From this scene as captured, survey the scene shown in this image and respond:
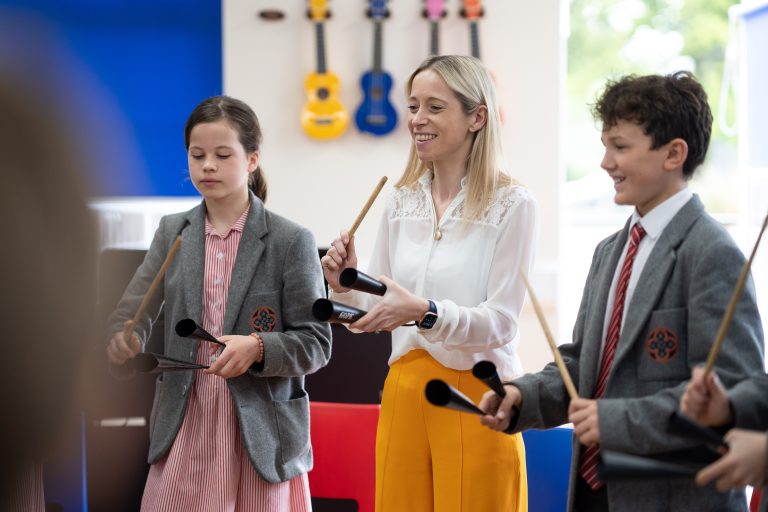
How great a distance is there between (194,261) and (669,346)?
1082mm

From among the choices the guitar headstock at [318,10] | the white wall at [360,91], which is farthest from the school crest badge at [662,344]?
the guitar headstock at [318,10]

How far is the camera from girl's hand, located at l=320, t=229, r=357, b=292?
6.67 feet

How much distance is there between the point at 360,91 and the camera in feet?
17.0

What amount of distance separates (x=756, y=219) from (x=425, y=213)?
300 cm

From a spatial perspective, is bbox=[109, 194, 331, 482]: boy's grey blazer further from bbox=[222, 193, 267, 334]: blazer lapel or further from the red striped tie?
the red striped tie

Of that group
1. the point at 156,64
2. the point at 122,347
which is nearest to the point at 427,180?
the point at 122,347

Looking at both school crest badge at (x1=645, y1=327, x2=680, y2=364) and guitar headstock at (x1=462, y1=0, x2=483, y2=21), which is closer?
school crest badge at (x1=645, y1=327, x2=680, y2=364)

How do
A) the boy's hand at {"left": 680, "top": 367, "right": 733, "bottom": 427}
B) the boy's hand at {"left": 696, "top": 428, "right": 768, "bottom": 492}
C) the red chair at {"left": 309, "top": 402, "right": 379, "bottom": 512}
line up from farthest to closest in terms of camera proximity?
1. the red chair at {"left": 309, "top": 402, "right": 379, "bottom": 512}
2. the boy's hand at {"left": 680, "top": 367, "right": 733, "bottom": 427}
3. the boy's hand at {"left": 696, "top": 428, "right": 768, "bottom": 492}

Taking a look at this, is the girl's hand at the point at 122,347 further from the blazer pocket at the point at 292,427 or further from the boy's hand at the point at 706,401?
the boy's hand at the point at 706,401

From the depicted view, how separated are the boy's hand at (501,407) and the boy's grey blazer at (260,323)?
1.65 ft

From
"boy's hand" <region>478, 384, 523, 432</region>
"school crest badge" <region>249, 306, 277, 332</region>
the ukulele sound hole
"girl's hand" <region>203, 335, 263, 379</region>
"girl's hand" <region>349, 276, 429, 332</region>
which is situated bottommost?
"boy's hand" <region>478, 384, 523, 432</region>

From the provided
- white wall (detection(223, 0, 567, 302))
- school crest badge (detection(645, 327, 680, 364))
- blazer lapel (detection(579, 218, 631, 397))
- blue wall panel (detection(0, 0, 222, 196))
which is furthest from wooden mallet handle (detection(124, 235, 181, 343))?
blue wall panel (detection(0, 0, 222, 196))

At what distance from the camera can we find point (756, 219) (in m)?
4.54

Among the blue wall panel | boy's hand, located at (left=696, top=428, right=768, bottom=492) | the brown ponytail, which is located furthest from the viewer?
the blue wall panel
